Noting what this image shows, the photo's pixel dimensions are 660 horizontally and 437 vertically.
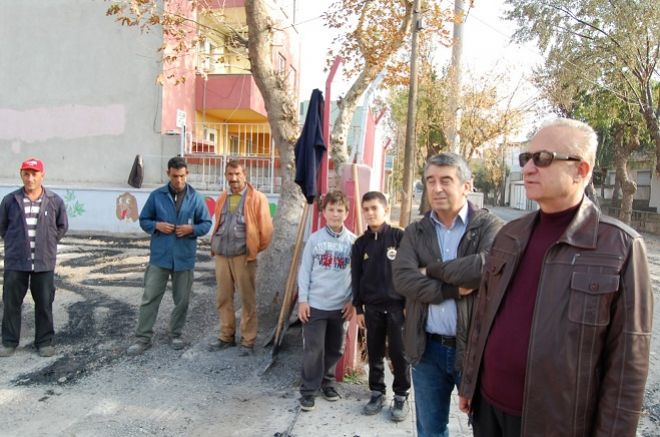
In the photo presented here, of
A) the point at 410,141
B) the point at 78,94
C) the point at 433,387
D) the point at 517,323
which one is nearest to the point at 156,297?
the point at 433,387

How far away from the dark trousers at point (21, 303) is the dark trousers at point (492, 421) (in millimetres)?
4460

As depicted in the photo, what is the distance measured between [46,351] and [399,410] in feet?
11.4

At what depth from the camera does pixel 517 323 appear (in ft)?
6.38

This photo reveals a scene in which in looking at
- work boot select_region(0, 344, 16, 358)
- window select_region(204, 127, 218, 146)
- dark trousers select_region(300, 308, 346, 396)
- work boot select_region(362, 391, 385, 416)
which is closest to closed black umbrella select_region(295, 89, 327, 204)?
dark trousers select_region(300, 308, 346, 396)

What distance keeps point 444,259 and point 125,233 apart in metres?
14.1

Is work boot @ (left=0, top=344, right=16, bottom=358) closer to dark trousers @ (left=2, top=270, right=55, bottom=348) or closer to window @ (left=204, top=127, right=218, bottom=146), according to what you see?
dark trousers @ (left=2, top=270, right=55, bottom=348)

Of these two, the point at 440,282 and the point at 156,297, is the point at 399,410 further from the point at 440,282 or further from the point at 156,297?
the point at 156,297

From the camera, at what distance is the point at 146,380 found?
454cm

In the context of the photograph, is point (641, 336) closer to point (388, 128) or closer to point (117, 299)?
point (117, 299)

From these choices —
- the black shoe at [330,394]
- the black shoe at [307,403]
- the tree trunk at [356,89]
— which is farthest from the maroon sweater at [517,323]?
the tree trunk at [356,89]

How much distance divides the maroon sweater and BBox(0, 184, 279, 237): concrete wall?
48.1 ft

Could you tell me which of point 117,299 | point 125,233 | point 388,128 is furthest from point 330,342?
point 388,128

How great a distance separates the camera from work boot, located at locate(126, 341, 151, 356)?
5145 millimetres

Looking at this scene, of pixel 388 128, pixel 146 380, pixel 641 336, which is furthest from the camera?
pixel 388 128
